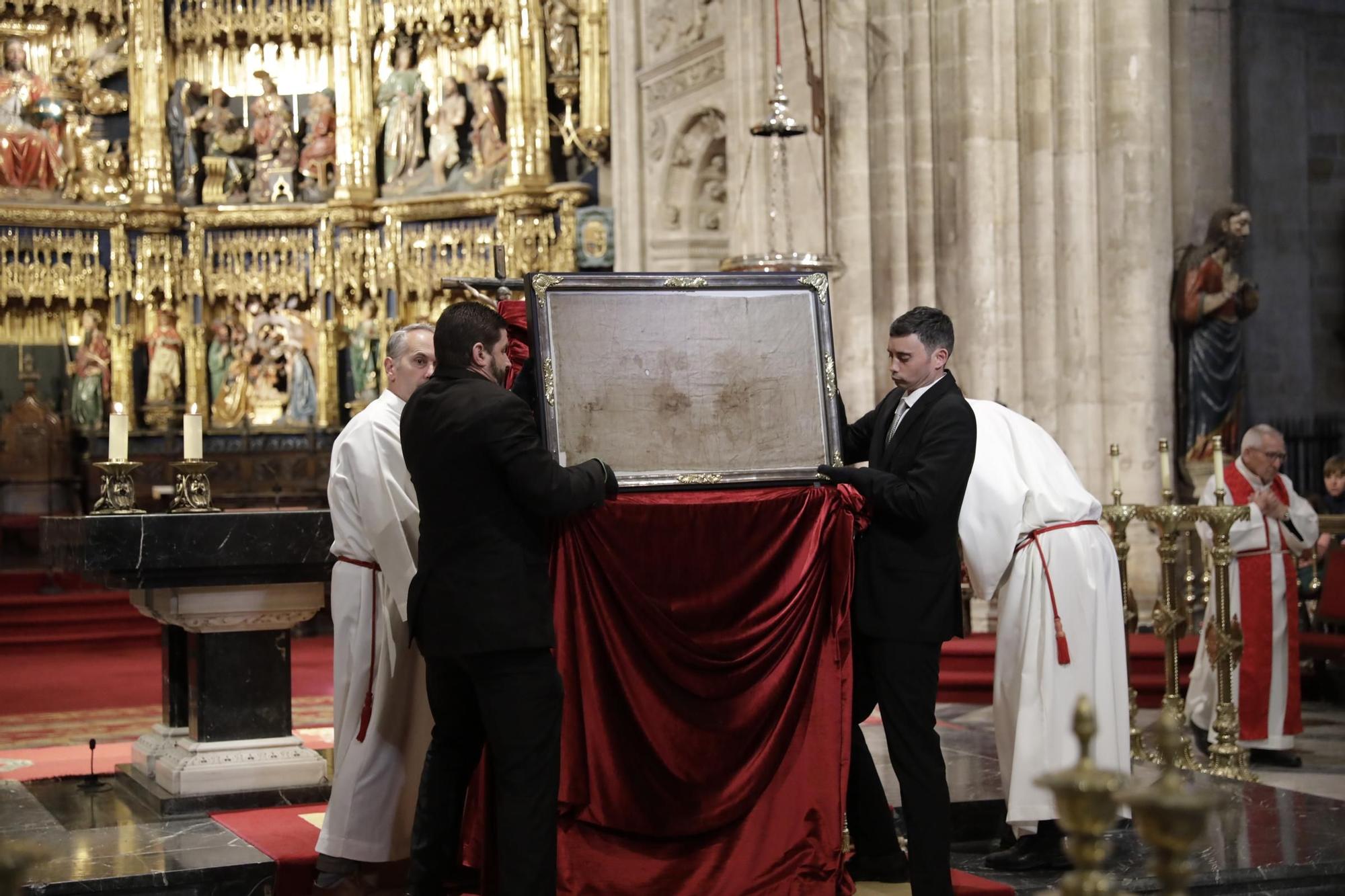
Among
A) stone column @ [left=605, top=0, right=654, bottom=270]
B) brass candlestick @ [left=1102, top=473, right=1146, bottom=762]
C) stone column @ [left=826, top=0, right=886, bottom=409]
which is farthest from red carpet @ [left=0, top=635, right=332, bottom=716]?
brass candlestick @ [left=1102, top=473, right=1146, bottom=762]

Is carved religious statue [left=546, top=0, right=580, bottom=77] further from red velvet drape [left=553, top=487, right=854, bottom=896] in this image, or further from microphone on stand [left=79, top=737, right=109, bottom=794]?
red velvet drape [left=553, top=487, right=854, bottom=896]

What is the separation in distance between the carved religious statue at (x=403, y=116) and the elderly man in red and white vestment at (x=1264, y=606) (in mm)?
8558

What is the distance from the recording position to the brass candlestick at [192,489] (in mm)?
5758

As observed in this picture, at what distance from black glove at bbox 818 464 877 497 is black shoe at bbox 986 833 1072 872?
1287mm

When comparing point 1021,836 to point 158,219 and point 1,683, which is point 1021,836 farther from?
point 158,219

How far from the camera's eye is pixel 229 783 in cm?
539

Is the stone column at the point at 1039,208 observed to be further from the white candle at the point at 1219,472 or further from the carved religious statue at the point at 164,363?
the carved religious statue at the point at 164,363

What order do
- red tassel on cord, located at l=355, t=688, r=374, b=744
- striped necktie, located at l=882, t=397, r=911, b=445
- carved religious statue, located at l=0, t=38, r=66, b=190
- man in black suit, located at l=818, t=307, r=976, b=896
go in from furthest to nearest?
carved religious statue, located at l=0, t=38, r=66, b=190 → red tassel on cord, located at l=355, t=688, r=374, b=744 → striped necktie, located at l=882, t=397, r=911, b=445 → man in black suit, located at l=818, t=307, r=976, b=896

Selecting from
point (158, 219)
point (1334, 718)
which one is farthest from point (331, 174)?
point (1334, 718)

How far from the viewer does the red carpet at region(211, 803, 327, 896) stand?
466 centimetres

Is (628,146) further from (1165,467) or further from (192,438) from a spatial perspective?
(192,438)

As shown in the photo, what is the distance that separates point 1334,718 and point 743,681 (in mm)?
5195

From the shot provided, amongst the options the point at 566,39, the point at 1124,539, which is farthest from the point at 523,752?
the point at 566,39

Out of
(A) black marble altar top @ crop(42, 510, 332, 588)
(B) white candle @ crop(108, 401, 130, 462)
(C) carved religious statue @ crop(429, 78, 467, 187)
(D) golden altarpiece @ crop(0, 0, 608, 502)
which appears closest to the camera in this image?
(A) black marble altar top @ crop(42, 510, 332, 588)
